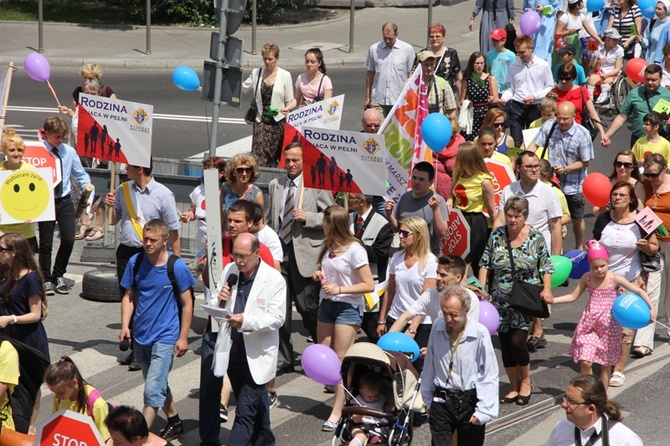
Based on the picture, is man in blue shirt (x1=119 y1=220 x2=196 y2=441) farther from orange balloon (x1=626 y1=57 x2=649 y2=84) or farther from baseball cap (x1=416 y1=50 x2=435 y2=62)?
orange balloon (x1=626 y1=57 x2=649 y2=84)

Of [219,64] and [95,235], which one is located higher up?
[219,64]

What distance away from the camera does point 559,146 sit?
12734 millimetres

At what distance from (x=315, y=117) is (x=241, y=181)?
205 centimetres

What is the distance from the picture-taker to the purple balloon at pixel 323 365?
8.28 meters

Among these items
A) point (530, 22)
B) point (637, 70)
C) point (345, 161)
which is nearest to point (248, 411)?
point (345, 161)

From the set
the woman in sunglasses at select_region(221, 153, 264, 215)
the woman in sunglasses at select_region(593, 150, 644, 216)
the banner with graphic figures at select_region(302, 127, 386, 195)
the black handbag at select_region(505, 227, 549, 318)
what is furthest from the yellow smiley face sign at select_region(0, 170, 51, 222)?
the woman in sunglasses at select_region(593, 150, 644, 216)

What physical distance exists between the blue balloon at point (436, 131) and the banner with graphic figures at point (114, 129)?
265cm

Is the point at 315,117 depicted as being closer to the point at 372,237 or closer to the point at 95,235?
the point at 372,237

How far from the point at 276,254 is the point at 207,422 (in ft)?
5.19

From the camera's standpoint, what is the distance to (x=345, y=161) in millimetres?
10562

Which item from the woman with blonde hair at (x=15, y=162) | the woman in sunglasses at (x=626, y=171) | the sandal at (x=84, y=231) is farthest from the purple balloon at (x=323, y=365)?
the sandal at (x=84, y=231)

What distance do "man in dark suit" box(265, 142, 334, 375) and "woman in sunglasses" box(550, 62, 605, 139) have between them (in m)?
4.66

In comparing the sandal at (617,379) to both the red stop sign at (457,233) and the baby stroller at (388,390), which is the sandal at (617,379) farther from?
the baby stroller at (388,390)

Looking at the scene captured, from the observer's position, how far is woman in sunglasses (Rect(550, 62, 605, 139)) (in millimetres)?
14125
